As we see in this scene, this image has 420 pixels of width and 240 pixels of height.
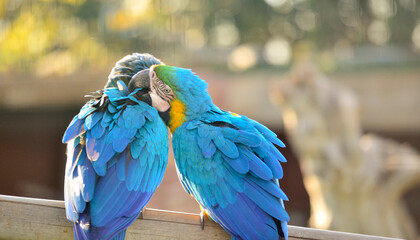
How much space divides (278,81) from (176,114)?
2.66 metres

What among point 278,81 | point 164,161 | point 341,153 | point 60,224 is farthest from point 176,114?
point 278,81

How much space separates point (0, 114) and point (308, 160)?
339 cm

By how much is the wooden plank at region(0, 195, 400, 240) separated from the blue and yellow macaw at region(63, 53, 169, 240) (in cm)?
8

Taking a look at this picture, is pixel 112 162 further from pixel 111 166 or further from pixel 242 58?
pixel 242 58

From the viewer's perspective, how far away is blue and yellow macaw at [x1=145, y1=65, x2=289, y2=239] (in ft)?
4.64

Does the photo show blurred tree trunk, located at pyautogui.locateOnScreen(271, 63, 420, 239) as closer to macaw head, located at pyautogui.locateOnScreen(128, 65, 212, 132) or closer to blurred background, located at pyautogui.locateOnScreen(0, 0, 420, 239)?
blurred background, located at pyautogui.locateOnScreen(0, 0, 420, 239)

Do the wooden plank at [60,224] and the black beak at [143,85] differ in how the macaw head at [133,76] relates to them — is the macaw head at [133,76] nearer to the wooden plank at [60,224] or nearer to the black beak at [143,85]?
the black beak at [143,85]

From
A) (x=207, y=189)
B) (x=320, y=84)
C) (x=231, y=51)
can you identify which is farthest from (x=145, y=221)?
(x=231, y=51)

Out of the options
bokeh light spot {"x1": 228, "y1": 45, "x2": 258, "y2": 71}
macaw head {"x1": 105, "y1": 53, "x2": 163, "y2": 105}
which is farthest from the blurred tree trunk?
macaw head {"x1": 105, "y1": 53, "x2": 163, "y2": 105}

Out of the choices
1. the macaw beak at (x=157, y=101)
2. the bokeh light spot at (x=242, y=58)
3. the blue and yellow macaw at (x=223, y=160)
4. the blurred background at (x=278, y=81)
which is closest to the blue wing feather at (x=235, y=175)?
the blue and yellow macaw at (x=223, y=160)

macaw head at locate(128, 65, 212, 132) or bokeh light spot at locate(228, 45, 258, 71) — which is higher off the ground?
macaw head at locate(128, 65, 212, 132)

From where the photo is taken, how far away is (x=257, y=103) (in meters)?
4.79

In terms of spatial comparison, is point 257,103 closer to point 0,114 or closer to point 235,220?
point 0,114

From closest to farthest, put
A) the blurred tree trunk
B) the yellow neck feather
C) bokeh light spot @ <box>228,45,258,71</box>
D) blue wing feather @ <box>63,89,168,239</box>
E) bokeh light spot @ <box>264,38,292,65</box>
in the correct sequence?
blue wing feather @ <box>63,89,168,239</box> → the yellow neck feather → the blurred tree trunk → bokeh light spot @ <box>228,45,258,71</box> → bokeh light spot @ <box>264,38,292,65</box>
